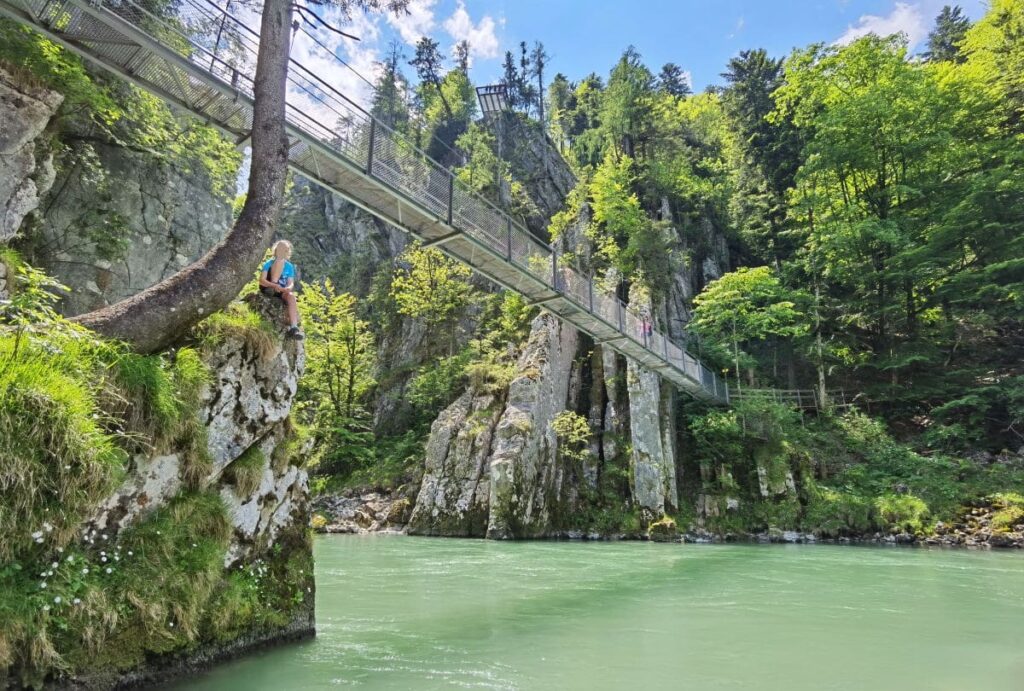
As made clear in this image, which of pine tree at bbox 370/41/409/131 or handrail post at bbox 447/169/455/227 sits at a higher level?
pine tree at bbox 370/41/409/131

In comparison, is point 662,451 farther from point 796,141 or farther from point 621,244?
point 796,141

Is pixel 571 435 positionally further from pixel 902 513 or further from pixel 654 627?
pixel 654 627

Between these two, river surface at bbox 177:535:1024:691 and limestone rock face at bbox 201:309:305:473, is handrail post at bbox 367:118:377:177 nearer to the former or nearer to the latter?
limestone rock face at bbox 201:309:305:473

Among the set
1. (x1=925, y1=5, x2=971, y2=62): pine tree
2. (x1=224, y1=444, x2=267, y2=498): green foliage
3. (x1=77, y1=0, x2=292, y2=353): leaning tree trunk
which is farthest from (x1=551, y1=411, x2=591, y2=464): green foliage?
(x1=925, y1=5, x2=971, y2=62): pine tree

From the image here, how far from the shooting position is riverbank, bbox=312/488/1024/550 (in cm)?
1369

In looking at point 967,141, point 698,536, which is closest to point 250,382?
point 698,536

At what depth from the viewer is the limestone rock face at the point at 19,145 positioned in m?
6.89

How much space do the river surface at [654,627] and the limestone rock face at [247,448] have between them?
1.04 metres

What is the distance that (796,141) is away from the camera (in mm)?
29484

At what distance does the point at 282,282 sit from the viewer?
5816 mm

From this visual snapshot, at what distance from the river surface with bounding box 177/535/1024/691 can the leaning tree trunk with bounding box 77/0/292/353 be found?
2649mm

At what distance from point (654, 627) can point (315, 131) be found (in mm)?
7855

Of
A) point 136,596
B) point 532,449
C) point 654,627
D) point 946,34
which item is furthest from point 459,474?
point 946,34

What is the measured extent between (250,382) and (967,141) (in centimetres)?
2893
